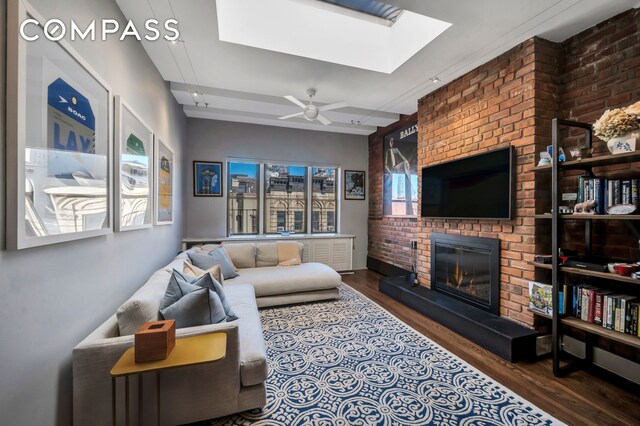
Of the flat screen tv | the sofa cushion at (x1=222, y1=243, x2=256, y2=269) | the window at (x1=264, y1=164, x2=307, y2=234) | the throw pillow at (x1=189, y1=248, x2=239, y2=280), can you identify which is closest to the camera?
the flat screen tv

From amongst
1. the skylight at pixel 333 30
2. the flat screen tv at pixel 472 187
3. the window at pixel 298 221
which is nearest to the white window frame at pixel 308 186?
the window at pixel 298 221

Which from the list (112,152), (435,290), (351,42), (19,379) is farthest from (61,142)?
(435,290)

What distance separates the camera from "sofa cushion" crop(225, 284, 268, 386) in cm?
163

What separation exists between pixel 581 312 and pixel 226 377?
2650 mm

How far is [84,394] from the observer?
135 centimetres

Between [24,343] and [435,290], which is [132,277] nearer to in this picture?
[24,343]

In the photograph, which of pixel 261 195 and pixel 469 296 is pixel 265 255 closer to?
pixel 261 195

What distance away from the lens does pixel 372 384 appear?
1961 millimetres

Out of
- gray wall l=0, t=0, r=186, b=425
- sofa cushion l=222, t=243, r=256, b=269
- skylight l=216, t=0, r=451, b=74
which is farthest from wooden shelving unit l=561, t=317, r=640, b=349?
sofa cushion l=222, t=243, r=256, b=269

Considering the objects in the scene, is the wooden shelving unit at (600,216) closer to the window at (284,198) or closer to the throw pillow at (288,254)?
the throw pillow at (288,254)

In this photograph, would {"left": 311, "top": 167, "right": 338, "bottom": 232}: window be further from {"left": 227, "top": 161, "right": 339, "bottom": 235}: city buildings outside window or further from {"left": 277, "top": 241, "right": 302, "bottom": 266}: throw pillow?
{"left": 277, "top": 241, "right": 302, "bottom": 266}: throw pillow

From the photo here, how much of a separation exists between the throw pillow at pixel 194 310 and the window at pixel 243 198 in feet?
11.6

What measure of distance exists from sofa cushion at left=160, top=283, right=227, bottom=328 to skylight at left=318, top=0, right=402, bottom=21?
290cm

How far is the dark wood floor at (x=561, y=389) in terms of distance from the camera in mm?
1666
